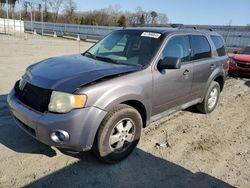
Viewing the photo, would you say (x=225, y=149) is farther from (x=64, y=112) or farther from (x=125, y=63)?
(x=64, y=112)

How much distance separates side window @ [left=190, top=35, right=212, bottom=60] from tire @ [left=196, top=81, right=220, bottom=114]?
0.74m

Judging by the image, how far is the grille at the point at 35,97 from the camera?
3184 mm

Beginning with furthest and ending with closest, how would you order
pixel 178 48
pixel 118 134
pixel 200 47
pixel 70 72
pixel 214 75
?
pixel 214 75
pixel 200 47
pixel 178 48
pixel 118 134
pixel 70 72

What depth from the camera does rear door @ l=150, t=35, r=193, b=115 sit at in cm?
406

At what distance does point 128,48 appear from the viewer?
439cm

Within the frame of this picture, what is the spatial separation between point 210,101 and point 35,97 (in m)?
4.01

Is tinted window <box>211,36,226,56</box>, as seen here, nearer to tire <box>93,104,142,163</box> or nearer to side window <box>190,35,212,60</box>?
side window <box>190,35,212,60</box>

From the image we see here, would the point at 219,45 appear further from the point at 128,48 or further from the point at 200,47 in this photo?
→ the point at 128,48

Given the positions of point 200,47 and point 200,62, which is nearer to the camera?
point 200,62

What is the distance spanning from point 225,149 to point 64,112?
8.87 feet

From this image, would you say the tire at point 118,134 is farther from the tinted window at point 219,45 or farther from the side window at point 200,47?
the tinted window at point 219,45

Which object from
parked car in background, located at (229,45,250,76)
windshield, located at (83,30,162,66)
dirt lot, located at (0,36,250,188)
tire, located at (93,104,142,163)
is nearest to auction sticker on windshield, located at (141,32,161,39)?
windshield, located at (83,30,162,66)

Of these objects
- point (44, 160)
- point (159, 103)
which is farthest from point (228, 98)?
point (44, 160)

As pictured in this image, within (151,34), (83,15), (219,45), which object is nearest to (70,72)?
(151,34)
